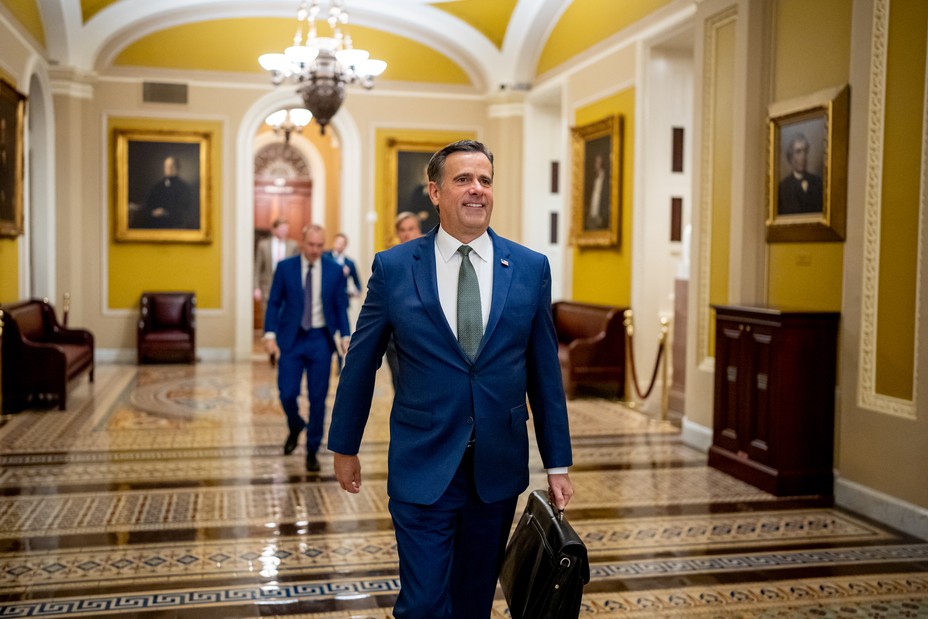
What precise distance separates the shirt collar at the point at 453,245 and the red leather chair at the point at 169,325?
1093 centimetres

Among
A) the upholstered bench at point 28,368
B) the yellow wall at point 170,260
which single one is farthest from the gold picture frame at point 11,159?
the yellow wall at point 170,260

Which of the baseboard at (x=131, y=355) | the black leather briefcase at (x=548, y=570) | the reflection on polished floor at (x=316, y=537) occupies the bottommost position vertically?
the reflection on polished floor at (x=316, y=537)

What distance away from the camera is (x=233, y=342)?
13781 millimetres

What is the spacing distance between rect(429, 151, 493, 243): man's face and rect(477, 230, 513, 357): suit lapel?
11cm

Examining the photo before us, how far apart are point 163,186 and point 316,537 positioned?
9.59m

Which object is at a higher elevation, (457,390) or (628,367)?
(457,390)

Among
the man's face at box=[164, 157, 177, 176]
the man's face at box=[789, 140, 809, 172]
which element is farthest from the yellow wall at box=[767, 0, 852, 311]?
the man's face at box=[164, 157, 177, 176]

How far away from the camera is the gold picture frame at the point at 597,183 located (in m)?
10.6

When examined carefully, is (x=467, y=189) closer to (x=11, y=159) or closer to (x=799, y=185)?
(x=799, y=185)

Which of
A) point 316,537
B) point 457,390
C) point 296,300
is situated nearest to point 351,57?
point 296,300

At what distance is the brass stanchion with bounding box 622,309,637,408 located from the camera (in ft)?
32.3

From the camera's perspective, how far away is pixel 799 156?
648 centimetres

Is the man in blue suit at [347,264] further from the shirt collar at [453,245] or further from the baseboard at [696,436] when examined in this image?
the shirt collar at [453,245]

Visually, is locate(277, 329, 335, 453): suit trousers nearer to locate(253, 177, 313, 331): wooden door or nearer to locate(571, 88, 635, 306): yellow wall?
locate(571, 88, 635, 306): yellow wall
